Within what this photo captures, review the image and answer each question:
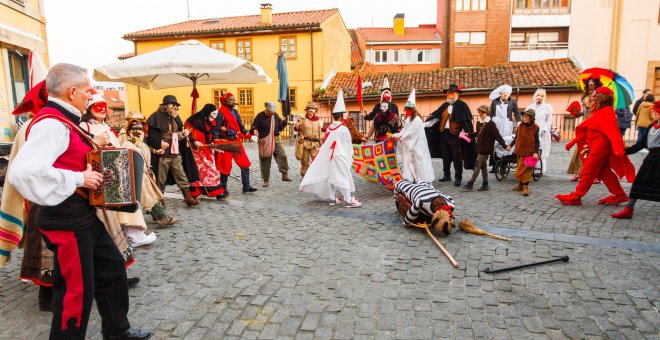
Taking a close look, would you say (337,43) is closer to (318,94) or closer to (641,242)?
(318,94)

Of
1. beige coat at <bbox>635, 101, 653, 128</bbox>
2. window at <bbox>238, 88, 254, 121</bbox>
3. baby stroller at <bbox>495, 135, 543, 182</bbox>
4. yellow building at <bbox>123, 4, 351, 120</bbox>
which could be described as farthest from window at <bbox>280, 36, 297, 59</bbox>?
baby stroller at <bbox>495, 135, 543, 182</bbox>

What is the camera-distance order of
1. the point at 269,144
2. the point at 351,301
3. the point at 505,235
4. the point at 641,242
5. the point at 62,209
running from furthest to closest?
the point at 269,144 → the point at 505,235 → the point at 641,242 → the point at 351,301 → the point at 62,209

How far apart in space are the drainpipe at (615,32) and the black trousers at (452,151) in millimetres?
17938

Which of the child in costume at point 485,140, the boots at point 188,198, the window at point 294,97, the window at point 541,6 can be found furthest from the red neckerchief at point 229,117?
the window at point 541,6

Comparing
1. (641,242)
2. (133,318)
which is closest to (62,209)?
(133,318)

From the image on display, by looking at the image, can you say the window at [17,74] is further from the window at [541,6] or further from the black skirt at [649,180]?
the window at [541,6]

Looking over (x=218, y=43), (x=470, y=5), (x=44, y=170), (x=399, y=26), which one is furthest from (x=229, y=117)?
(x=399, y=26)

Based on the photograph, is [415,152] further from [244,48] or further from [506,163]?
[244,48]

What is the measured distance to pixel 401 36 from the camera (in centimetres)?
4359

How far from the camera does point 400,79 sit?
26734mm

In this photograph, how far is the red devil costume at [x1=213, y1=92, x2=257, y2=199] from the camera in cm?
841

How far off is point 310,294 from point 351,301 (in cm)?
38

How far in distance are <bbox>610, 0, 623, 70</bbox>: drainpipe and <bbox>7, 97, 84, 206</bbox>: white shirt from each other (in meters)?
25.9

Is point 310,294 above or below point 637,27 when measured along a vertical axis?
below
